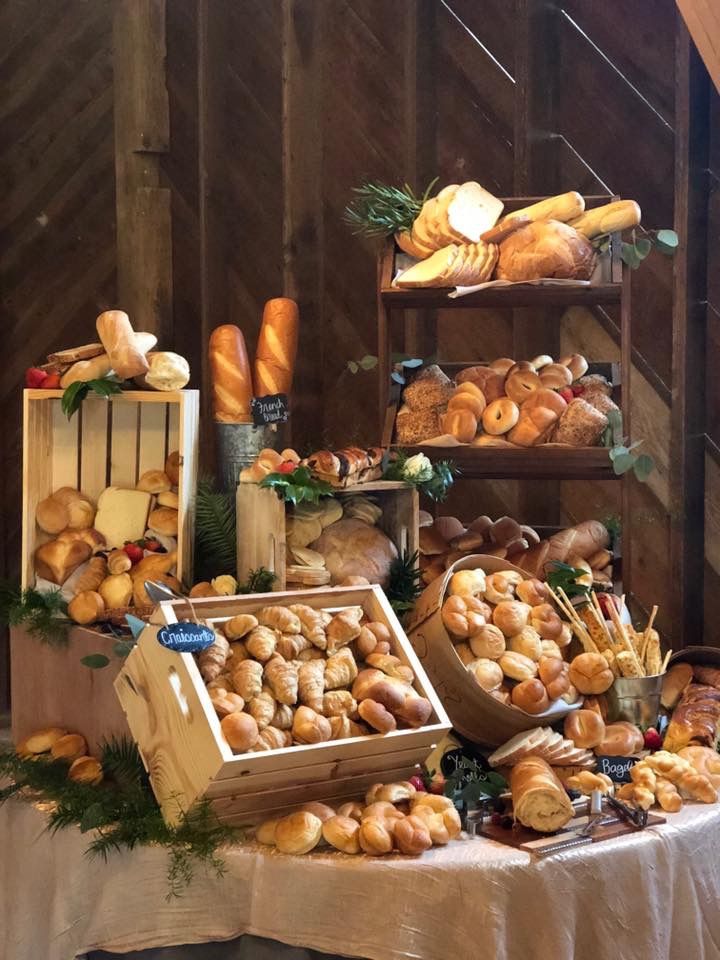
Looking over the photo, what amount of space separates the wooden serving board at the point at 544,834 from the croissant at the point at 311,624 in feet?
1.40

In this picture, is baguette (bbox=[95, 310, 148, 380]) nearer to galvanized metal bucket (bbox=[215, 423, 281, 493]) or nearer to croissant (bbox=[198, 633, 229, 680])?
galvanized metal bucket (bbox=[215, 423, 281, 493])

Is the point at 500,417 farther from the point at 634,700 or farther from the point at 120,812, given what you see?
the point at 120,812

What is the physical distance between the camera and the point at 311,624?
85.3 inches

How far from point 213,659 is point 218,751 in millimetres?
217

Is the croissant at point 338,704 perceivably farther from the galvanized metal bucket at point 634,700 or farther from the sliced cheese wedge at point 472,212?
the sliced cheese wedge at point 472,212

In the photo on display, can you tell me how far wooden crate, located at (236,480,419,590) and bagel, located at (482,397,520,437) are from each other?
0.34 meters

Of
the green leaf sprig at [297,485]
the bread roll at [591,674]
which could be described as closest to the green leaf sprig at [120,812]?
the green leaf sprig at [297,485]

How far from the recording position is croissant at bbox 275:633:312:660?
6.93 feet

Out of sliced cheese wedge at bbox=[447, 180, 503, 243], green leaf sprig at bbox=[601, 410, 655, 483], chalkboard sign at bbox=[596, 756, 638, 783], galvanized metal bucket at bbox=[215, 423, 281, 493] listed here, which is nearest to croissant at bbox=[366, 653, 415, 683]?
chalkboard sign at bbox=[596, 756, 638, 783]

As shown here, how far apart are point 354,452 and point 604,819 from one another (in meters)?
0.94

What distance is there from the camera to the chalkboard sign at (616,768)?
7.43 feet

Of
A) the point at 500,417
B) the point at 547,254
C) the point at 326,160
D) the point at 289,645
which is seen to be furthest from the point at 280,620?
the point at 326,160

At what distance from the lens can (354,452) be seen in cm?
260

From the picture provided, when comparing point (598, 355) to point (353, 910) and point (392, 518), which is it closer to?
point (392, 518)
